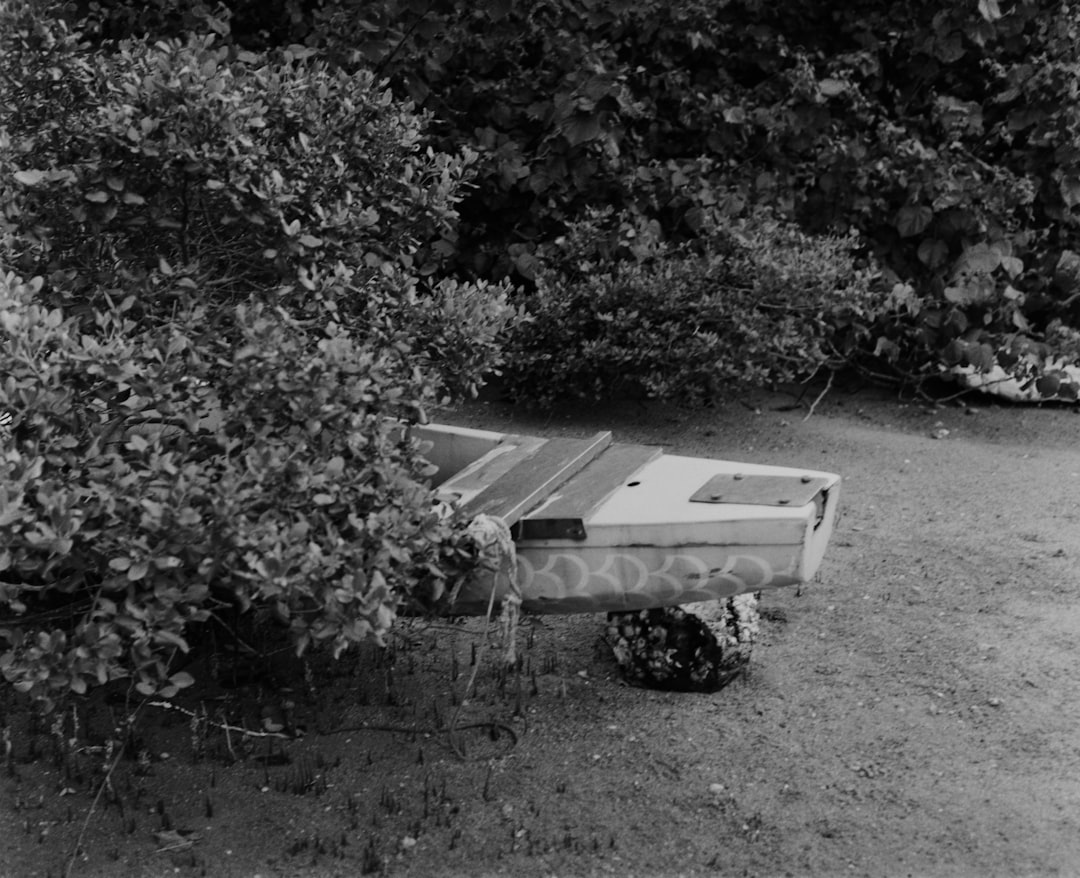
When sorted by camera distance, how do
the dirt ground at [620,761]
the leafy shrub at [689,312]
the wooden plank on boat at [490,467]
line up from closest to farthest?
1. the dirt ground at [620,761]
2. the wooden plank on boat at [490,467]
3. the leafy shrub at [689,312]

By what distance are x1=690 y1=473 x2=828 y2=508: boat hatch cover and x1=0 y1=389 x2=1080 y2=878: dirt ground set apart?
0.59m

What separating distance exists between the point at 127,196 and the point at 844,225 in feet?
14.9

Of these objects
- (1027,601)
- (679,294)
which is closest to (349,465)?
(1027,601)

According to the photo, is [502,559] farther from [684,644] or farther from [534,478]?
[684,644]

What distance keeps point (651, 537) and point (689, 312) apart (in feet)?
9.57

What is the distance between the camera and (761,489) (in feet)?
11.1

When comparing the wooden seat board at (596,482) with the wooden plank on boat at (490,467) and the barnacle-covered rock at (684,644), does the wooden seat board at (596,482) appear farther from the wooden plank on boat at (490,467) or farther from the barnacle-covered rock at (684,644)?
the barnacle-covered rock at (684,644)

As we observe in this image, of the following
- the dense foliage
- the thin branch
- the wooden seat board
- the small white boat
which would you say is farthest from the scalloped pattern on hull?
the thin branch

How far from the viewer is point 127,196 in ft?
10.4

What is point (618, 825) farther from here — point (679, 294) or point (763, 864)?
point (679, 294)

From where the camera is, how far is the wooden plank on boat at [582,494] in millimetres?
3277

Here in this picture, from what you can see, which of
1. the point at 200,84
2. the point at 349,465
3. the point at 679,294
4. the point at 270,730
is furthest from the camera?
the point at 679,294

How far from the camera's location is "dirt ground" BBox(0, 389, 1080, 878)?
2.94 meters

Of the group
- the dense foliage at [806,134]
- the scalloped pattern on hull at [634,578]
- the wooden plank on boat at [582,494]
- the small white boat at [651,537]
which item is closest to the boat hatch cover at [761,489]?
the small white boat at [651,537]
